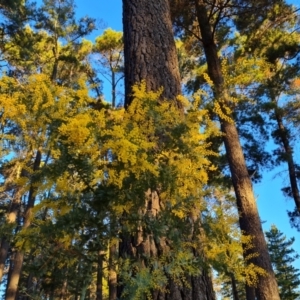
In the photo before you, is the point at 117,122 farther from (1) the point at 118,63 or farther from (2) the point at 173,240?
(1) the point at 118,63

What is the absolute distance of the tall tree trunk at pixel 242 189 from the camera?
5047 mm

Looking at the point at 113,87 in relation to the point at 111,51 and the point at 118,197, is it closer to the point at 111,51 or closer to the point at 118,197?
the point at 111,51

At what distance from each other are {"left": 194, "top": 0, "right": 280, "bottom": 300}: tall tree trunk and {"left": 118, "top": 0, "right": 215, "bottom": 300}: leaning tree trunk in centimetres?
195

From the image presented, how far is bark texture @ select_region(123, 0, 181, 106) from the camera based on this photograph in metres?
2.44

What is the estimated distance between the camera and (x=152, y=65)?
8.18 feet

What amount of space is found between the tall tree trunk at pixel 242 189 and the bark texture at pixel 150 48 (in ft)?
6.34

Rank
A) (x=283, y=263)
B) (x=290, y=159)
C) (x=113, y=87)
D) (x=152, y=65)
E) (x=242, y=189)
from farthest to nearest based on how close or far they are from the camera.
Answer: (x=283, y=263) < (x=113, y=87) < (x=290, y=159) < (x=242, y=189) < (x=152, y=65)

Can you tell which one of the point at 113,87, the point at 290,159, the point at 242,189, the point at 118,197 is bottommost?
the point at 118,197

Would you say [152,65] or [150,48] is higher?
[150,48]

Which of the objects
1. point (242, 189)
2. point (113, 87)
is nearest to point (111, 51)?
point (113, 87)

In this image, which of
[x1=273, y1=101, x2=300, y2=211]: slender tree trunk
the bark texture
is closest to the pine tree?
[x1=273, y1=101, x2=300, y2=211]: slender tree trunk

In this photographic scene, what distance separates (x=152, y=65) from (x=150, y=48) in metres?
0.17

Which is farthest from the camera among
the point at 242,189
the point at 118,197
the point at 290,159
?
the point at 290,159

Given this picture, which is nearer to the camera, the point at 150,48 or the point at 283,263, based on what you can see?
the point at 150,48
